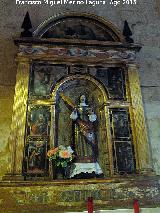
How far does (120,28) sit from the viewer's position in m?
7.67

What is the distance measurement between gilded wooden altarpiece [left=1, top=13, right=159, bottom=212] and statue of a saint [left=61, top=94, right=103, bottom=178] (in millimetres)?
192

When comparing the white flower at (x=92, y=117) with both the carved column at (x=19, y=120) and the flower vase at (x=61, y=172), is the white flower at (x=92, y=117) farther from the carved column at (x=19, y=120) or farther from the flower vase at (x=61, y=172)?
the carved column at (x=19, y=120)

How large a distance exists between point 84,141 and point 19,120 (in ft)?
4.40

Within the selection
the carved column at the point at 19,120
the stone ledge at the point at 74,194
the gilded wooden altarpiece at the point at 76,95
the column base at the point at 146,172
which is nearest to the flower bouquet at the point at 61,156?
the gilded wooden altarpiece at the point at 76,95

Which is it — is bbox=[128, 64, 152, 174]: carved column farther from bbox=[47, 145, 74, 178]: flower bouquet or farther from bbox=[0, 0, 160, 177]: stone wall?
bbox=[47, 145, 74, 178]: flower bouquet

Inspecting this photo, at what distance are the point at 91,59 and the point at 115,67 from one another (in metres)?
0.57

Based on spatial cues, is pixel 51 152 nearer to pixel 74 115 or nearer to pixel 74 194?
pixel 74 194

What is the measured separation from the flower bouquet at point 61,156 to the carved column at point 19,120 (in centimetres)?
57

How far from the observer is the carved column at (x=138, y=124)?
5602 millimetres

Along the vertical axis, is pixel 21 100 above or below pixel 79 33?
below

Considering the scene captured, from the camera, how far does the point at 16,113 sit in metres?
5.77

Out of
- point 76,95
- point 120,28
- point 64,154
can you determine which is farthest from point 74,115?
point 120,28

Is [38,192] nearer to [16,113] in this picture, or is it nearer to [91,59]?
[16,113]

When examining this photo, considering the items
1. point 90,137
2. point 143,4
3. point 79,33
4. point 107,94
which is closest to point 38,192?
point 90,137
